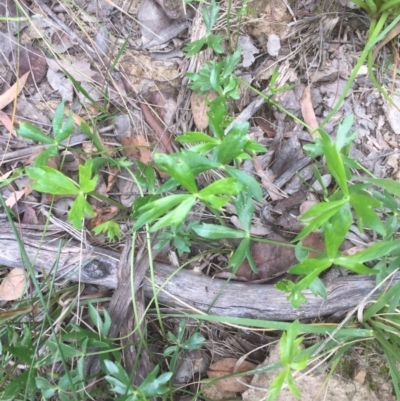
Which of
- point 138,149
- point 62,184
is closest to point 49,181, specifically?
point 62,184

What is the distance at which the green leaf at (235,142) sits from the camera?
128cm

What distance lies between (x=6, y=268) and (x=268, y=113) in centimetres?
127

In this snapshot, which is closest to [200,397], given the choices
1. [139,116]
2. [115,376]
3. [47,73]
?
[115,376]

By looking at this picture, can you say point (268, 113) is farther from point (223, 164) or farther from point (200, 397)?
point (200, 397)

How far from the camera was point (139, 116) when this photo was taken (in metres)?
1.87

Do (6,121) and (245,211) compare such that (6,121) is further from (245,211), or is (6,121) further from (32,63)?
(245,211)

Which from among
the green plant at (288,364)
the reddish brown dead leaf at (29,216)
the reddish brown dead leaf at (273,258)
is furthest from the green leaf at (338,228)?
the reddish brown dead leaf at (29,216)

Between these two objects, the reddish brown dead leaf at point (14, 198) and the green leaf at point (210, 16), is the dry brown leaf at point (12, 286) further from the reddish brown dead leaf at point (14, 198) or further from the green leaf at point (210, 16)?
the green leaf at point (210, 16)

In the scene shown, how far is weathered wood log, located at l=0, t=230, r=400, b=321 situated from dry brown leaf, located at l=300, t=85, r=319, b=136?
67 cm

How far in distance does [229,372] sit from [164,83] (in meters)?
1.24

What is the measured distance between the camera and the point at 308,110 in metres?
1.88

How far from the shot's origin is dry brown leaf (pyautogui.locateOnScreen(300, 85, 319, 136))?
1.88 meters

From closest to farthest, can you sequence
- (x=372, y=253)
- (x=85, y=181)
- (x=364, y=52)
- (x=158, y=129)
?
(x=372, y=253), (x=85, y=181), (x=364, y=52), (x=158, y=129)

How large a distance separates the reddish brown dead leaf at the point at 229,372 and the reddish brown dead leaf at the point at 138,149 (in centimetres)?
87
